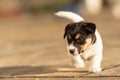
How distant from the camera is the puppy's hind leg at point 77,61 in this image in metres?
9.34

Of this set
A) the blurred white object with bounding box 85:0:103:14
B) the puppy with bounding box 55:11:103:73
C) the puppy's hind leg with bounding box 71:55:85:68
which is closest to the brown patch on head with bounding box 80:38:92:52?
the puppy with bounding box 55:11:103:73

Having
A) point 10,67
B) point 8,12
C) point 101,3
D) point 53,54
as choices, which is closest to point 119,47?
point 53,54

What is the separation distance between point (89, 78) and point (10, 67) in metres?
2.48

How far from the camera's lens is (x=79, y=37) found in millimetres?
8836

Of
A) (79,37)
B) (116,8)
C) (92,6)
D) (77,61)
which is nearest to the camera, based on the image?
(79,37)

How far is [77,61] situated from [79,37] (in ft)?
2.65

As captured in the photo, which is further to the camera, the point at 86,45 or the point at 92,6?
the point at 92,6

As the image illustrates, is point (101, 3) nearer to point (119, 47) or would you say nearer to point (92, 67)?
point (119, 47)

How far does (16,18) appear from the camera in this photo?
3962cm

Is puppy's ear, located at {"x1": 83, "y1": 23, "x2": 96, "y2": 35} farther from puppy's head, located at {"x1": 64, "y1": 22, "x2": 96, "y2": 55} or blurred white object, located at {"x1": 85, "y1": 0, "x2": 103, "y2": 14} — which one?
blurred white object, located at {"x1": 85, "y1": 0, "x2": 103, "y2": 14}

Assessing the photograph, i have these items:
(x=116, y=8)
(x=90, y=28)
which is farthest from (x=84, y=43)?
(x=116, y=8)

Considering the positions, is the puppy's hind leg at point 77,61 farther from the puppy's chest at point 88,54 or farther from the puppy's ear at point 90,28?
the puppy's ear at point 90,28

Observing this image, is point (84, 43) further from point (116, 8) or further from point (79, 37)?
point (116, 8)

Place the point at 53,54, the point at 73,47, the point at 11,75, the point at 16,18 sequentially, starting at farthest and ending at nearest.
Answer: the point at 16,18 < the point at 53,54 < the point at 11,75 < the point at 73,47
